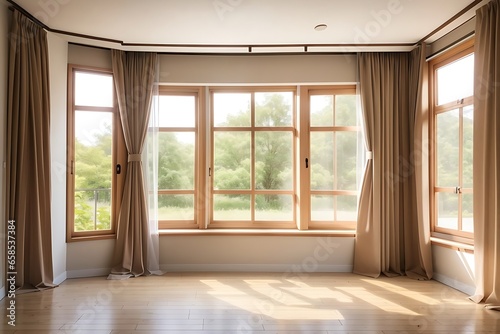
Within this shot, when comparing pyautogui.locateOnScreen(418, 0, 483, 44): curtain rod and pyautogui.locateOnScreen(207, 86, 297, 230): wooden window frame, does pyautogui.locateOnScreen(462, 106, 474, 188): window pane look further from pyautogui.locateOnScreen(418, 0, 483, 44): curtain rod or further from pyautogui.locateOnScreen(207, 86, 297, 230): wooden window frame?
pyautogui.locateOnScreen(207, 86, 297, 230): wooden window frame

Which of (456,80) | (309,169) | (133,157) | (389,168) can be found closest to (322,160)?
(309,169)

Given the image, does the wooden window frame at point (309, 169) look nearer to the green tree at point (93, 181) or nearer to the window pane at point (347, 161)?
the window pane at point (347, 161)

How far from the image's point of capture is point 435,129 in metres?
4.35

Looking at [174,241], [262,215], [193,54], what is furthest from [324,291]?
[193,54]

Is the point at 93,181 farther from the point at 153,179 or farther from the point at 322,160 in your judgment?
the point at 322,160

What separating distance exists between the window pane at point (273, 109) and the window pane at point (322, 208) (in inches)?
42.9

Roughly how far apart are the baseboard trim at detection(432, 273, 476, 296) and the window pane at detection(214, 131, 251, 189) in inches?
99.9

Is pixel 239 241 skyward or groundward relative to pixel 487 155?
groundward

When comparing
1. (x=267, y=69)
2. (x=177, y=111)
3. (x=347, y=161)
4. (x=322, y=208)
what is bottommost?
(x=322, y=208)

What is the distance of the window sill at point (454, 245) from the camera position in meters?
3.70

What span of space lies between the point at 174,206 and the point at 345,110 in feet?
8.65

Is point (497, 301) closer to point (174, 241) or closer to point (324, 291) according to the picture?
point (324, 291)

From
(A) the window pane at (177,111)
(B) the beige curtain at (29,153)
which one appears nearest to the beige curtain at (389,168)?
(A) the window pane at (177,111)

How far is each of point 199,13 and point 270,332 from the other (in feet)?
9.69
